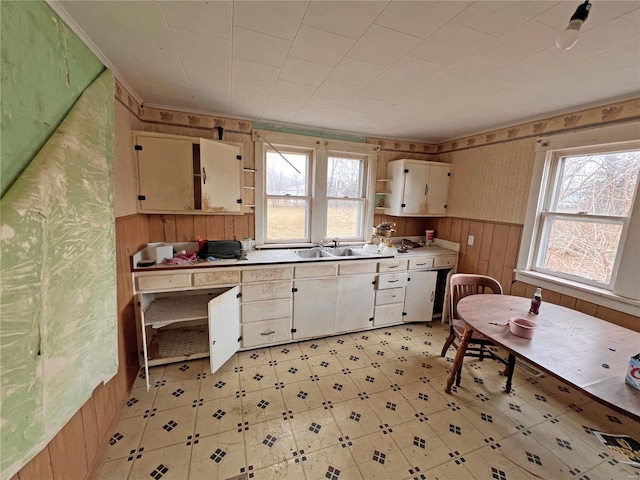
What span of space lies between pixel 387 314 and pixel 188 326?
2254mm

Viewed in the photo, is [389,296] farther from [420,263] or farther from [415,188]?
[415,188]

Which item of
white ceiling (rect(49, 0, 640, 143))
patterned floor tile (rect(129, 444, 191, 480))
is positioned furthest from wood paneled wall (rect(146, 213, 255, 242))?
patterned floor tile (rect(129, 444, 191, 480))

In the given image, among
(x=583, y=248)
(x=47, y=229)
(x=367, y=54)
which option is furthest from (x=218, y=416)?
(x=583, y=248)

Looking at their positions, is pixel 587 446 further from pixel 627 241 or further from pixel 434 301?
pixel 434 301

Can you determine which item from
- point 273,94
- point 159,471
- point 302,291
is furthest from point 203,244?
point 159,471

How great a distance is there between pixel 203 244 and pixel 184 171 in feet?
2.33

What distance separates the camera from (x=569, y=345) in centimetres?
152

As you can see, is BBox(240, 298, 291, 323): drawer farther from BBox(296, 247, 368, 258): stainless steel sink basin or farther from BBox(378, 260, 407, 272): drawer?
BBox(378, 260, 407, 272): drawer

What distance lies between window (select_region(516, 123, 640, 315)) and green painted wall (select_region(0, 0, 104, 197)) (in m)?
3.47

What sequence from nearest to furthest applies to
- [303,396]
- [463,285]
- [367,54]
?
1. [367,54]
2. [303,396]
3. [463,285]

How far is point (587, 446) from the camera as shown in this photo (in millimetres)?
1676

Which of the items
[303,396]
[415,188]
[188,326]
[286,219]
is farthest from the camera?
[415,188]

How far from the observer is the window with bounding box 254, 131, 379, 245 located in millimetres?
2988

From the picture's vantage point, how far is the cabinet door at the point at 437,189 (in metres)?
3.38
